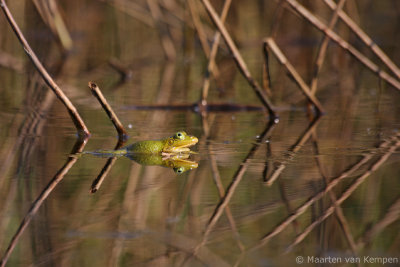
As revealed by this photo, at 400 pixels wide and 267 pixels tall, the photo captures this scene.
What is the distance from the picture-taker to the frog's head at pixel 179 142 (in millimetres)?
5129

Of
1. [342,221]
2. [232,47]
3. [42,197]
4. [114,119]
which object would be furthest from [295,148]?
[42,197]

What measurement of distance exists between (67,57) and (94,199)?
384 inches

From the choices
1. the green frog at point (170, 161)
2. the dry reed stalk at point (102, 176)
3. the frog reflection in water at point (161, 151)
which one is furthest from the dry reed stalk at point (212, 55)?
the dry reed stalk at point (102, 176)

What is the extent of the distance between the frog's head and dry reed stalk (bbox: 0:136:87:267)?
0.68 metres

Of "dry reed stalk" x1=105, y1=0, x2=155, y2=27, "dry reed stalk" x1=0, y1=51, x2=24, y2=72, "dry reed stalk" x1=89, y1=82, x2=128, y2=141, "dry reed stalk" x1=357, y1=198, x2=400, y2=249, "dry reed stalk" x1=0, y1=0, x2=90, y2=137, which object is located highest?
"dry reed stalk" x1=105, y1=0, x2=155, y2=27

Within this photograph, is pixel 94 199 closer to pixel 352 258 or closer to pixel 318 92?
pixel 352 258

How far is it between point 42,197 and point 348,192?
176cm

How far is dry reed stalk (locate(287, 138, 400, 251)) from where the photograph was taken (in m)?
3.31

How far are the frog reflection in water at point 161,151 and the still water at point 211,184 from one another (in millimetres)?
Result: 109

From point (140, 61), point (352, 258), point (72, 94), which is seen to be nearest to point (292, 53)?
point (140, 61)

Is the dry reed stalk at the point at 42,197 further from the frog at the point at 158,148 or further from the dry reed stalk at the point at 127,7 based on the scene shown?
the dry reed stalk at the point at 127,7

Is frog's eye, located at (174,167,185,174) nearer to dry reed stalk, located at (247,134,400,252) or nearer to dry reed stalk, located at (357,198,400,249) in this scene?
dry reed stalk, located at (247,134,400,252)

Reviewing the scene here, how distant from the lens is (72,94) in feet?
30.1

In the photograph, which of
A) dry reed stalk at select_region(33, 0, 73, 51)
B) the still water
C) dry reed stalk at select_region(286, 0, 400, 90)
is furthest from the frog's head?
dry reed stalk at select_region(33, 0, 73, 51)
